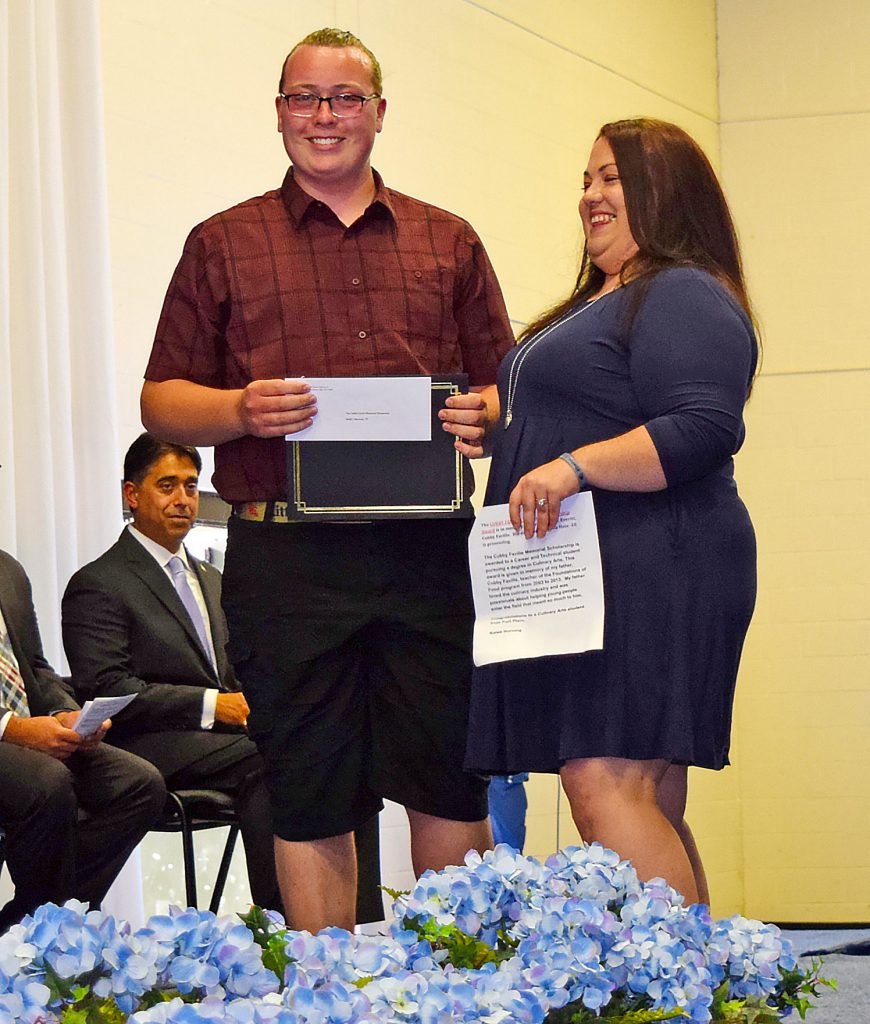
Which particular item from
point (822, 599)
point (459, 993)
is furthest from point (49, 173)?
point (822, 599)

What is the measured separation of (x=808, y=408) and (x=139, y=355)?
292cm

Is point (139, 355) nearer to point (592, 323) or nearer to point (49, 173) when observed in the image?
point (49, 173)

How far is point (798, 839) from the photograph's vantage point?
19.0ft

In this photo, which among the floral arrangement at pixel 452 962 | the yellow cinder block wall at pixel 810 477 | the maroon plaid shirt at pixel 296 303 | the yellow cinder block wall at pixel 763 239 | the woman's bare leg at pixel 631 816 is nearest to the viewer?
the floral arrangement at pixel 452 962

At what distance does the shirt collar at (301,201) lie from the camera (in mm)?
2303

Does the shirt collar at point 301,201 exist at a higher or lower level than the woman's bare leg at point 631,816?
higher

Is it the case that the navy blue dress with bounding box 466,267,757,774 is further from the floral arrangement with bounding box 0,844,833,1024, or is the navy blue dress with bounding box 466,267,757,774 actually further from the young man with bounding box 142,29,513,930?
the floral arrangement with bounding box 0,844,833,1024

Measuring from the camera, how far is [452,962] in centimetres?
139

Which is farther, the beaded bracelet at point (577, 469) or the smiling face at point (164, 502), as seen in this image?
the smiling face at point (164, 502)

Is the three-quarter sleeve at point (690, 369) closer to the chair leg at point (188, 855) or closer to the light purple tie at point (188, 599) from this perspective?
the chair leg at point (188, 855)

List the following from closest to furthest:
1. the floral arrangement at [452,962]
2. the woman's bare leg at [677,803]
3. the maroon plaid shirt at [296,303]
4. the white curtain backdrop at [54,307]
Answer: the floral arrangement at [452,962], the woman's bare leg at [677,803], the maroon plaid shirt at [296,303], the white curtain backdrop at [54,307]

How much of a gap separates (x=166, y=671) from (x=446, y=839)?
1625 millimetres

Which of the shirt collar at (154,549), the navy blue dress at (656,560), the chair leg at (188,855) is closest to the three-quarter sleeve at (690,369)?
the navy blue dress at (656,560)

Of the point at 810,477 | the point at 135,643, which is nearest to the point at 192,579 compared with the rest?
the point at 135,643
